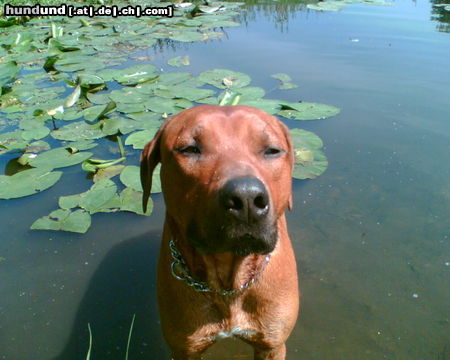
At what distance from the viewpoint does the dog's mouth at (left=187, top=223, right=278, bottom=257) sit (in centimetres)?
168

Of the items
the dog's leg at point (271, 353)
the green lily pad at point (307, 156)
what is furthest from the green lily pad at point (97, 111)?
the dog's leg at point (271, 353)

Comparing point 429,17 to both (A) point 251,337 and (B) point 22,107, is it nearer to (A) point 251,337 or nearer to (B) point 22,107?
(B) point 22,107

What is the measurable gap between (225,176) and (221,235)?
26 centimetres

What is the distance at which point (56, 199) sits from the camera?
4059 mm

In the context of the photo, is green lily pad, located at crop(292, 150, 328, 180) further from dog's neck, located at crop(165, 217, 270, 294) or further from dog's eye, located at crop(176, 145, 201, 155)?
→ dog's eye, located at crop(176, 145, 201, 155)

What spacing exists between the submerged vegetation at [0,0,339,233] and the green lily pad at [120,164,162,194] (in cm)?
1

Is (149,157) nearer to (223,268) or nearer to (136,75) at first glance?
(223,268)

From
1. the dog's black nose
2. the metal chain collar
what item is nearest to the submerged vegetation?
the metal chain collar

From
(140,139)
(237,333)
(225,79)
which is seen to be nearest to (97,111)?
(140,139)

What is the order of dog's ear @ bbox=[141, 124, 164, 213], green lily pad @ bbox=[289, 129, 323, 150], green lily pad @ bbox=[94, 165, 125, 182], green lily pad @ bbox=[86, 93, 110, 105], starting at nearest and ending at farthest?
dog's ear @ bbox=[141, 124, 164, 213] → green lily pad @ bbox=[94, 165, 125, 182] → green lily pad @ bbox=[289, 129, 323, 150] → green lily pad @ bbox=[86, 93, 110, 105]

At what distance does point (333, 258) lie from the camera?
11.4ft

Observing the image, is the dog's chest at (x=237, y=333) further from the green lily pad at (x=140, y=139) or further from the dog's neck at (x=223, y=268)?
the green lily pad at (x=140, y=139)

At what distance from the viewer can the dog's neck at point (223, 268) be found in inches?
83.0

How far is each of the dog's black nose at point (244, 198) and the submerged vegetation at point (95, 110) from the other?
2287mm
